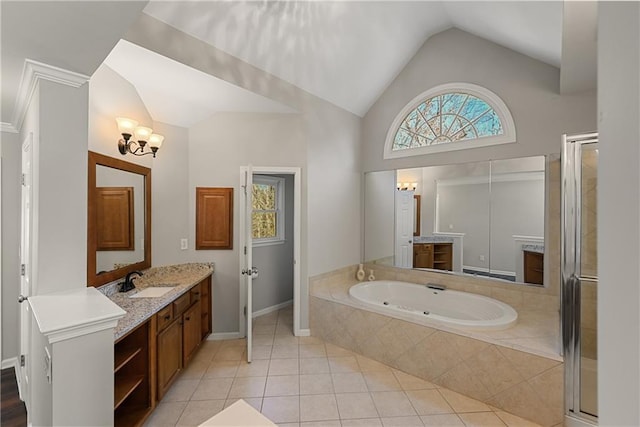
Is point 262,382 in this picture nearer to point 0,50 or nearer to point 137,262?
point 137,262

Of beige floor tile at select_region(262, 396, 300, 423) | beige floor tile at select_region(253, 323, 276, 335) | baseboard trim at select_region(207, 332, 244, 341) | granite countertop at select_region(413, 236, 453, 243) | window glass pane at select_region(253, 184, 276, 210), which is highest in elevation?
window glass pane at select_region(253, 184, 276, 210)

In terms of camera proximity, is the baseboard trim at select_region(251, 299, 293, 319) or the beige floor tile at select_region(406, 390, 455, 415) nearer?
the beige floor tile at select_region(406, 390, 455, 415)

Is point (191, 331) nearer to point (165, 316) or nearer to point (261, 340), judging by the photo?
point (165, 316)

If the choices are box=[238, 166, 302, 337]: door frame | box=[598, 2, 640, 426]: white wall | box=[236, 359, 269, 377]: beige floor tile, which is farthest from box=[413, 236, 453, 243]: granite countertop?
box=[598, 2, 640, 426]: white wall

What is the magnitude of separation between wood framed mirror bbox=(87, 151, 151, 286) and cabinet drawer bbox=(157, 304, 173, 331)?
610mm

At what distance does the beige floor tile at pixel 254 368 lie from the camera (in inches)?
100.0

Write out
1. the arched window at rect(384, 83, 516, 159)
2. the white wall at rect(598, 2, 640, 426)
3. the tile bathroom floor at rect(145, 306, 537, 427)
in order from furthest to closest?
the arched window at rect(384, 83, 516, 159) < the tile bathroom floor at rect(145, 306, 537, 427) < the white wall at rect(598, 2, 640, 426)

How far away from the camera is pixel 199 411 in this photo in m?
2.07

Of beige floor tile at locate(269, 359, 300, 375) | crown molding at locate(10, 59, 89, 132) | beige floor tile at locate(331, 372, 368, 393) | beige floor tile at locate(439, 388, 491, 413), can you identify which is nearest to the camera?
crown molding at locate(10, 59, 89, 132)

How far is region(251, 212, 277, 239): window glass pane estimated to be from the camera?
4.16 metres

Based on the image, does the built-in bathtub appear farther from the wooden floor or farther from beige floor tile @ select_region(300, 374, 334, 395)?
the wooden floor

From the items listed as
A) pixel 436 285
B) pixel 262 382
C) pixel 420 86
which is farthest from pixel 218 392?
pixel 420 86

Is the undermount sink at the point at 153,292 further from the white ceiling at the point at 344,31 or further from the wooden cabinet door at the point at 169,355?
the white ceiling at the point at 344,31

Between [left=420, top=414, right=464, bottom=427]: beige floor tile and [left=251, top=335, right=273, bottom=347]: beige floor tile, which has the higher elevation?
[left=251, top=335, right=273, bottom=347]: beige floor tile
